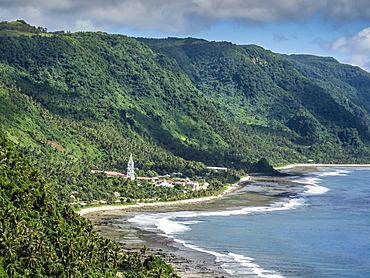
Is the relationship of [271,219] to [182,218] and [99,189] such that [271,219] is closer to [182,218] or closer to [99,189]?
[182,218]

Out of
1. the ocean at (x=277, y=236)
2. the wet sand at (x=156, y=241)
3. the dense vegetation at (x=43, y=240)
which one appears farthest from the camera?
the ocean at (x=277, y=236)

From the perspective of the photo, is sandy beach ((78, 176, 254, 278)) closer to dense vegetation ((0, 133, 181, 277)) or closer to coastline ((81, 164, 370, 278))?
coastline ((81, 164, 370, 278))

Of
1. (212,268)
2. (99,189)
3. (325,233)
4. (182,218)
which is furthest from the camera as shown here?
(99,189)

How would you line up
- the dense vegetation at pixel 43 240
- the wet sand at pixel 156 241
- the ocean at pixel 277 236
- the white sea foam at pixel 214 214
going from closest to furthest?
the dense vegetation at pixel 43 240 → the wet sand at pixel 156 241 → the white sea foam at pixel 214 214 → the ocean at pixel 277 236

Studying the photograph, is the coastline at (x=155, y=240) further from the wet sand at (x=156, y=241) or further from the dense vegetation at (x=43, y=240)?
the dense vegetation at (x=43, y=240)

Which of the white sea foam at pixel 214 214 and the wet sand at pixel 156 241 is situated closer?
the wet sand at pixel 156 241

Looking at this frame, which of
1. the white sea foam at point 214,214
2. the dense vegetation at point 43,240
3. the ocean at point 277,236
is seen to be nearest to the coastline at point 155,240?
the white sea foam at point 214,214

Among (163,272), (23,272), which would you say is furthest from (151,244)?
(23,272)

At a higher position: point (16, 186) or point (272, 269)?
point (16, 186)
